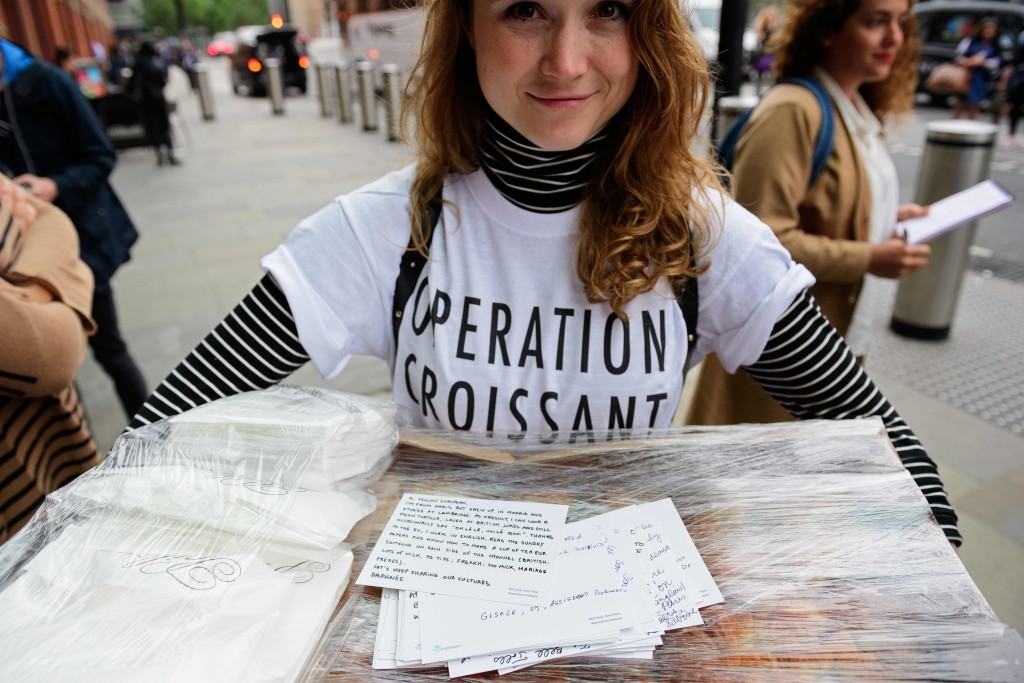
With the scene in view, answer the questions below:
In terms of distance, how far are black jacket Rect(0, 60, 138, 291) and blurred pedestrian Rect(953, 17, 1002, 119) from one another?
1294 centimetres

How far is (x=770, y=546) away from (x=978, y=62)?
A: 533 inches

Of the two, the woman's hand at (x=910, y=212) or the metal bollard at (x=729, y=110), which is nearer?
the woman's hand at (x=910, y=212)

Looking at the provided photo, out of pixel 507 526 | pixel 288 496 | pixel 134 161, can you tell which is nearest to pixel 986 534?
pixel 507 526

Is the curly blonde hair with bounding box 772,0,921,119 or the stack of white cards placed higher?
the curly blonde hair with bounding box 772,0,921,119

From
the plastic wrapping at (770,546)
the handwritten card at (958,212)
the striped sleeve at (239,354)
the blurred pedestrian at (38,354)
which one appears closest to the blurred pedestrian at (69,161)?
the blurred pedestrian at (38,354)

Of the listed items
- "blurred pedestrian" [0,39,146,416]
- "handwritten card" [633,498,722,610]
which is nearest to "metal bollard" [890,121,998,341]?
"handwritten card" [633,498,722,610]

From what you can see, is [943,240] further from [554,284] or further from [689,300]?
[554,284]

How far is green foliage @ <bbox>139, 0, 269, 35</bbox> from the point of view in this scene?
55.7 meters

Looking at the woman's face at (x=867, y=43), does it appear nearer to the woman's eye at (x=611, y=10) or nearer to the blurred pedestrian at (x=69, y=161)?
the woman's eye at (x=611, y=10)

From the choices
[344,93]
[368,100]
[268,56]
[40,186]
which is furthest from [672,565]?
[268,56]

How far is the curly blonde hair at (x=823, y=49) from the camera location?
88.4 inches

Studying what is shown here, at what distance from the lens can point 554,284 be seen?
1.26m

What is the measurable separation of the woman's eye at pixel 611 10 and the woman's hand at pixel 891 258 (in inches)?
54.2

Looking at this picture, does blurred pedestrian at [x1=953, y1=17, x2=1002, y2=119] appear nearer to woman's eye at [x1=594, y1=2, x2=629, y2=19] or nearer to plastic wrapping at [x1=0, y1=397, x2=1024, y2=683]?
woman's eye at [x1=594, y1=2, x2=629, y2=19]
